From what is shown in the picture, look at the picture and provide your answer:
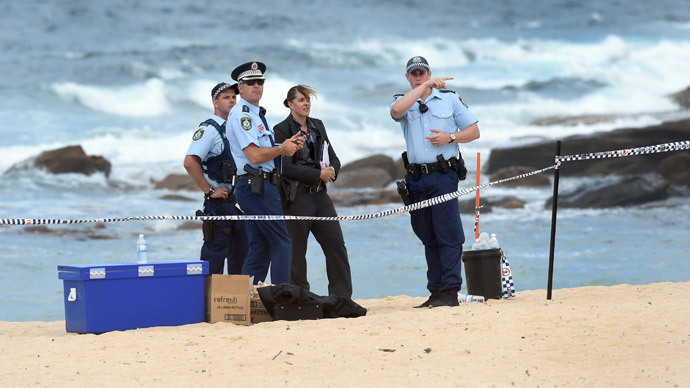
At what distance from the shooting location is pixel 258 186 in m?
6.66

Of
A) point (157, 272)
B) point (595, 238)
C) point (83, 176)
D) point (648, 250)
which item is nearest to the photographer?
point (157, 272)

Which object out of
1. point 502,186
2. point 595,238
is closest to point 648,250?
point 595,238

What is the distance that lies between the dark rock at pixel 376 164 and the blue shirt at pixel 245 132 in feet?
72.3

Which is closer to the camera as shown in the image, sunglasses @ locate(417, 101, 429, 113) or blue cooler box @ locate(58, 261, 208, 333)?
blue cooler box @ locate(58, 261, 208, 333)

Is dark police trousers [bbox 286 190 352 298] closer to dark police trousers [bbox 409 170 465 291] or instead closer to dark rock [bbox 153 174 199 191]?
dark police trousers [bbox 409 170 465 291]

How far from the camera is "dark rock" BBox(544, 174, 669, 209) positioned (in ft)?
78.1

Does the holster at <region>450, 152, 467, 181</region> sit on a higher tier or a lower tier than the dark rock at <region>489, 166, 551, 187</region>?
lower

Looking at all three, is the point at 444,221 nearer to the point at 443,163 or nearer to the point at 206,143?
the point at 443,163

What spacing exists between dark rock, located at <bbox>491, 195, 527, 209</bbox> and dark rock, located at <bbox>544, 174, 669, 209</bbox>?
679 mm

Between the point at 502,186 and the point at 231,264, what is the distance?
22028 mm

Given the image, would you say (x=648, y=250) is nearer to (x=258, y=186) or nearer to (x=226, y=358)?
(x=258, y=186)

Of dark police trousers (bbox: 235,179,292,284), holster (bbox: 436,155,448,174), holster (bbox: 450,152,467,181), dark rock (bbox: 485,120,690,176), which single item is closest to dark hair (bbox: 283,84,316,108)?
dark police trousers (bbox: 235,179,292,284)

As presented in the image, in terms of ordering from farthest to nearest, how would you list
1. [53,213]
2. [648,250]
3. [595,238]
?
[53,213] → [595,238] → [648,250]

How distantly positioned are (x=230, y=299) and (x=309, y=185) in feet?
3.52
